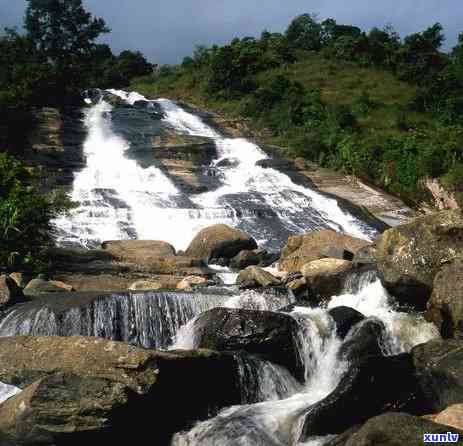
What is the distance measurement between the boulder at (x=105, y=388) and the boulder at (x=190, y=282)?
5.40m


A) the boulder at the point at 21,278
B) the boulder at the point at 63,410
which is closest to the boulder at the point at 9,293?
the boulder at the point at 21,278

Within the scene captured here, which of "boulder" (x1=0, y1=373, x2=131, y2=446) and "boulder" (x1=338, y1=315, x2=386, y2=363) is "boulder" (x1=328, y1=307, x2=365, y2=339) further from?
"boulder" (x1=0, y1=373, x2=131, y2=446)

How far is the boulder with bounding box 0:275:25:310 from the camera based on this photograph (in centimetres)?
1249

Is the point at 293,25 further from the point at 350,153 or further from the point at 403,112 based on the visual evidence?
the point at 350,153

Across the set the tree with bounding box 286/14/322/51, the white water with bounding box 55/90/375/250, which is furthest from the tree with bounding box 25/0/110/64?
the white water with bounding box 55/90/375/250

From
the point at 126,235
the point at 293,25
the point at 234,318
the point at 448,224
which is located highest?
the point at 293,25

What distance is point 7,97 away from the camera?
106 feet

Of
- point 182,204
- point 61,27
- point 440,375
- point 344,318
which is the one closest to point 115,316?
point 344,318

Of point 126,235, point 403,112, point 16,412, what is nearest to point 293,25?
point 403,112

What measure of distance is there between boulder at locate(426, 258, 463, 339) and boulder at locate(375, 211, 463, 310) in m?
0.61

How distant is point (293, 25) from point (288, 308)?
58.7 meters

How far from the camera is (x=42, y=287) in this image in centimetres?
1404

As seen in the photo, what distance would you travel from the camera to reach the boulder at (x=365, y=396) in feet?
27.9

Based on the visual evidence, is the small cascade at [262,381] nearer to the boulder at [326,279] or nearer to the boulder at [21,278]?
the boulder at [326,279]
